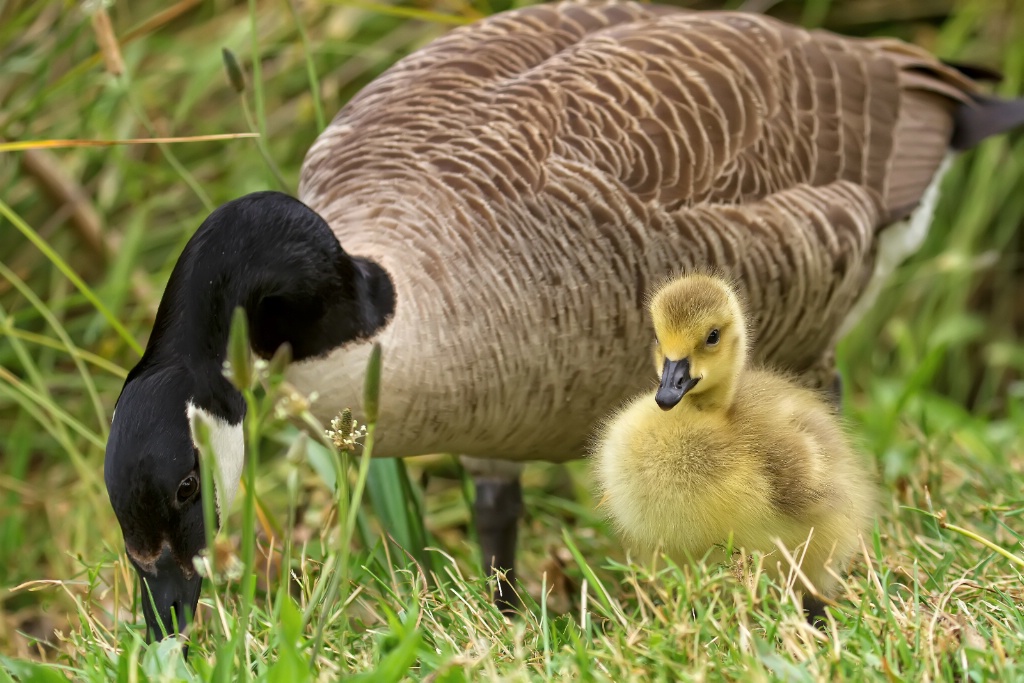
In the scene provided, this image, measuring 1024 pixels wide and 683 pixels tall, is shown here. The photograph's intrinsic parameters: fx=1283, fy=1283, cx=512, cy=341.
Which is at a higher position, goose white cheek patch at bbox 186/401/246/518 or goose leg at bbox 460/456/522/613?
goose white cheek patch at bbox 186/401/246/518

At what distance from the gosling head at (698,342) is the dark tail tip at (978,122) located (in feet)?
6.89

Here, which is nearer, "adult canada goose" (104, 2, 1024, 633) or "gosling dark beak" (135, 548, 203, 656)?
"gosling dark beak" (135, 548, 203, 656)

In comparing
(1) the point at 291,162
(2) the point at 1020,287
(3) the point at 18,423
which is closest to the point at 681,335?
(3) the point at 18,423

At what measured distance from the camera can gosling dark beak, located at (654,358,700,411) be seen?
2646mm

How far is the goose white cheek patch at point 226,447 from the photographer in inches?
104

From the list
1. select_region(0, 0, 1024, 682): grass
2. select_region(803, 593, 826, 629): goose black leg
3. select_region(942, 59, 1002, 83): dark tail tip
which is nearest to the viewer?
select_region(0, 0, 1024, 682): grass

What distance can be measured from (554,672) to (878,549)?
0.78 m

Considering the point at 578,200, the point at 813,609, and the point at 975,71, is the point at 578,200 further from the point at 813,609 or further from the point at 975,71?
the point at 975,71

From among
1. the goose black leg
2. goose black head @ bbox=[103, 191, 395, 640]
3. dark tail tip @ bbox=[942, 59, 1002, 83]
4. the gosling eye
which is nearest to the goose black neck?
goose black head @ bbox=[103, 191, 395, 640]

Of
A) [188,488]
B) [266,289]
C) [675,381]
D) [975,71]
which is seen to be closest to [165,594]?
[188,488]

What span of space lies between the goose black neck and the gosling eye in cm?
24

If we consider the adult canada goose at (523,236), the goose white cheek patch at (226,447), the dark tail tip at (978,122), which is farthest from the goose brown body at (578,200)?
the dark tail tip at (978,122)

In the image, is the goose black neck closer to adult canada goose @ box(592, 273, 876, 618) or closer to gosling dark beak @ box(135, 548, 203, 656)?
gosling dark beak @ box(135, 548, 203, 656)

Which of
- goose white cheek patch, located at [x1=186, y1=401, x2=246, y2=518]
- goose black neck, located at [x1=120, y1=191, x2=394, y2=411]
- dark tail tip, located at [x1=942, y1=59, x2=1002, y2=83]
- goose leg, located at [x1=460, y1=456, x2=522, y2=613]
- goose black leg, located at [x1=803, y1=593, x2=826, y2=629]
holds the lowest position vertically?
goose leg, located at [x1=460, y1=456, x2=522, y2=613]
